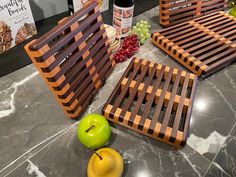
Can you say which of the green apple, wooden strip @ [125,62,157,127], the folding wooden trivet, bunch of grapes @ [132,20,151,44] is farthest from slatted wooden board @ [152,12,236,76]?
the green apple

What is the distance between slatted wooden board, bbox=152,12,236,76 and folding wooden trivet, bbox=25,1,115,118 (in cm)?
29

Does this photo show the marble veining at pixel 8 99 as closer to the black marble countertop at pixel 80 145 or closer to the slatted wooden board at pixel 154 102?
the black marble countertop at pixel 80 145

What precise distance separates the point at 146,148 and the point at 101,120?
0.14 meters

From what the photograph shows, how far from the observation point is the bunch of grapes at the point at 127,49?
2.66ft

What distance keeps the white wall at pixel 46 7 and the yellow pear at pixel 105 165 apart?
71 centimetres

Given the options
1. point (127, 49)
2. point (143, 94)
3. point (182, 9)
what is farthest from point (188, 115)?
point (182, 9)

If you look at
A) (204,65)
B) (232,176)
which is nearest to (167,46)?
(204,65)

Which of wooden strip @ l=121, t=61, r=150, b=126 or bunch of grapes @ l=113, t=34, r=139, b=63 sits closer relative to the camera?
wooden strip @ l=121, t=61, r=150, b=126

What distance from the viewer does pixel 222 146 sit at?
0.57 meters

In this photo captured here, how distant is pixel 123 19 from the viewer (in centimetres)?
84

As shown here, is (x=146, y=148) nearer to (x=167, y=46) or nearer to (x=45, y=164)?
(x=45, y=164)

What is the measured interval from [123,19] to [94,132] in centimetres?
52

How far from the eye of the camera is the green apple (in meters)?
0.49

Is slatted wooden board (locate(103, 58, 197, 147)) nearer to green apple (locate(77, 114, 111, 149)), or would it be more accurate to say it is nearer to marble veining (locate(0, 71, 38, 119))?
green apple (locate(77, 114, 111, 149))
